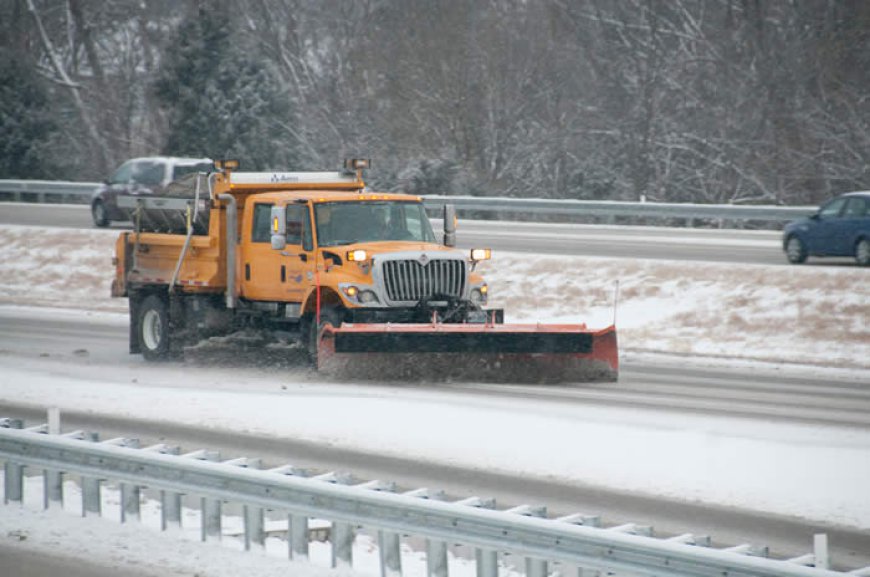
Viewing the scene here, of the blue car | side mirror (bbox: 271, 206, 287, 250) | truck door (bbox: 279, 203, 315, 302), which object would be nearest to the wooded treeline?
the blue car

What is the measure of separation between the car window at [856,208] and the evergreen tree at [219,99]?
23.2 m

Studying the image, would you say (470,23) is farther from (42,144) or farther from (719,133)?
(42,144)

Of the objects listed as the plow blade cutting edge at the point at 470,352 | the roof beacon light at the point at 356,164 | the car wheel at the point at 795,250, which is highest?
the roof beacon light at the point at 356,164

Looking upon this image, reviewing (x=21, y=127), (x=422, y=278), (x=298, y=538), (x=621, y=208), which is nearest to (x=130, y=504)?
(x=298, y=538)

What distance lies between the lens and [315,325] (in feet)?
55.8

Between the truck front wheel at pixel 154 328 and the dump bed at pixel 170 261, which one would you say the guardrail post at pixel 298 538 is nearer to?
the dump bed at pixel 170 261

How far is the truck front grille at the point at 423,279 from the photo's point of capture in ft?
54.1

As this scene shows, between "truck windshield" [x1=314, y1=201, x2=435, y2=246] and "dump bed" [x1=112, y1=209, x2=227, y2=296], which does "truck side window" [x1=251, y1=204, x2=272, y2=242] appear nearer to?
"dump bed" [x1=112, y1=209, x2=227, y2=296]

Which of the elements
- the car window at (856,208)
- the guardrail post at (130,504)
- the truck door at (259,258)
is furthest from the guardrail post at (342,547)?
the car window at (856,208)

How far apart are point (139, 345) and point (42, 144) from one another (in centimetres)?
2919

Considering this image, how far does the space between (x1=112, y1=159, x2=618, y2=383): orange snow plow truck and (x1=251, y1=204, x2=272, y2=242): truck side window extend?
0.02 m

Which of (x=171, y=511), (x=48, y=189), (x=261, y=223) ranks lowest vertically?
(x=171, y=511)

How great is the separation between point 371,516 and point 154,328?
11575mm

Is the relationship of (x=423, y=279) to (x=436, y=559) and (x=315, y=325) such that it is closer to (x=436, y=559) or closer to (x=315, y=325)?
(x=315, y=325)
